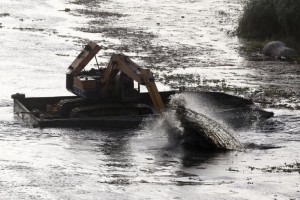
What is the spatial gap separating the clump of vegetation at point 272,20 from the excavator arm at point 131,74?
2032cm

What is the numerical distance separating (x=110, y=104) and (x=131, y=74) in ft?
5.07

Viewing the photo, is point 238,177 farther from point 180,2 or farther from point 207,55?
point 180,2

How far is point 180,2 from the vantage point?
235ft

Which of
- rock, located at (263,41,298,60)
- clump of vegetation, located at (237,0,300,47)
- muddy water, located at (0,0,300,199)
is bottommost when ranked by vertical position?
muddy water, located at (0,0,300,199)

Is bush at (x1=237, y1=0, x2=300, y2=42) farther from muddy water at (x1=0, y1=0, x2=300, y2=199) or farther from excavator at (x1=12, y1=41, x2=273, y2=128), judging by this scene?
excavator at (x1=12, y1=41, x2=273, y2=128)

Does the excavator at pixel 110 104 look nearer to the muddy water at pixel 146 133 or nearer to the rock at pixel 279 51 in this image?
the muddy water at pixel 146 133

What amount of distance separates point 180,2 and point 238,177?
53830mm

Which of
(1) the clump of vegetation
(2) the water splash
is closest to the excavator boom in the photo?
(2) the water splash

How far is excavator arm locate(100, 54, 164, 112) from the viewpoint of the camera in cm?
2295

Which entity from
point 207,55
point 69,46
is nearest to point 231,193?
point 207,55

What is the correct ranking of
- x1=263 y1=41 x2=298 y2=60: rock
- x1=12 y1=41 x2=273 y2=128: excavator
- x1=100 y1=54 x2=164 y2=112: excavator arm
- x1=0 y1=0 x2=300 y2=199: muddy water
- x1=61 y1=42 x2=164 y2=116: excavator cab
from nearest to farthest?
x1=0 y1=0 x2=300 y2=199: muddy water → x1=100 y1=54 x2=164 y2=112: excavator arm → x1=12 y1=41 x2=273 y2=128: excavator → x1=61 y1=42 x2=164 y2=116: excavator cab → x1=263 y1=41 x2=298 y2=60: rock

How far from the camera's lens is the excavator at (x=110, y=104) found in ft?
76.8

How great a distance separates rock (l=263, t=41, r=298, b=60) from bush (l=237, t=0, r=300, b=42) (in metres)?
2.26

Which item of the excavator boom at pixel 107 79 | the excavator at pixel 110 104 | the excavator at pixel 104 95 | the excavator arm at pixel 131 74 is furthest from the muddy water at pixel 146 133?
the excavator boom at pixel 107 79
